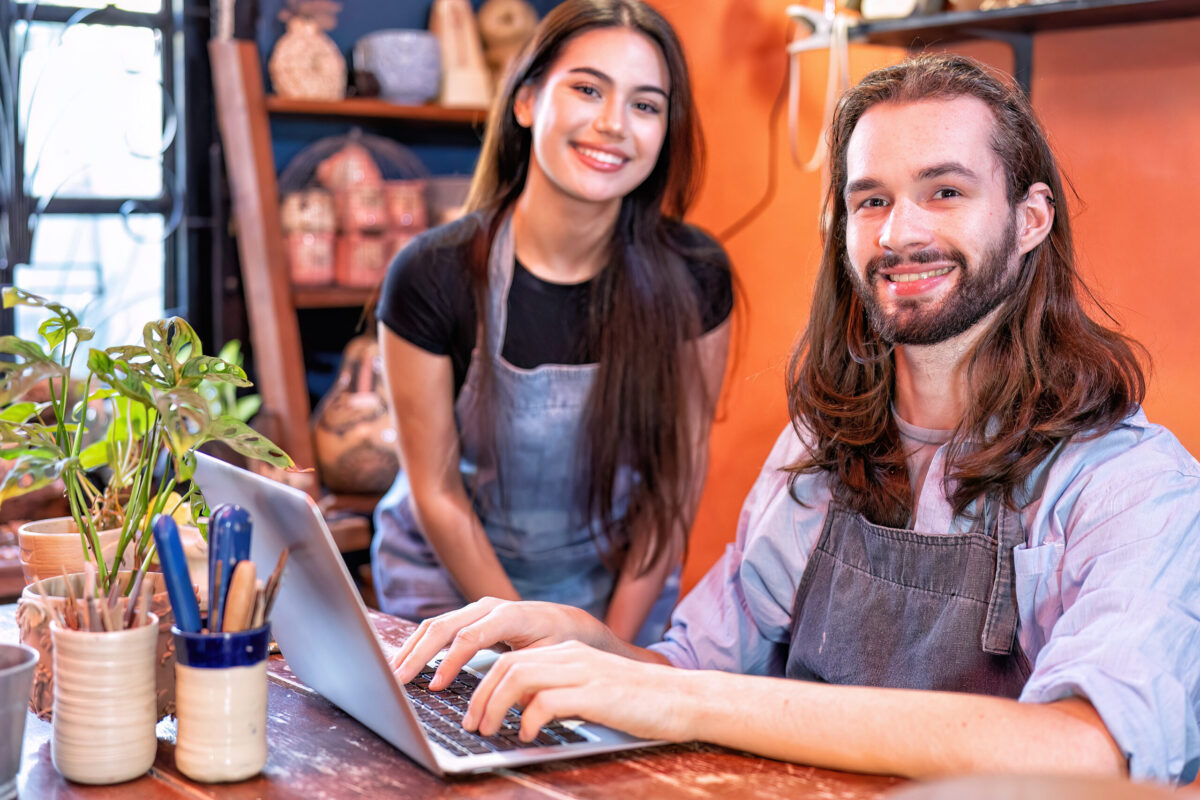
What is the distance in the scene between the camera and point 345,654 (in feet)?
3.39

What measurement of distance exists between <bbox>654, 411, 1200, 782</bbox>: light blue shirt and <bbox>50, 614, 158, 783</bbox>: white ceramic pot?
0.61 meters

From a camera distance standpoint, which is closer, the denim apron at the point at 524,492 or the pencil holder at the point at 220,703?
the pencil holder at the point at 220,703

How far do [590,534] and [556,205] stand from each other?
20.8 inches

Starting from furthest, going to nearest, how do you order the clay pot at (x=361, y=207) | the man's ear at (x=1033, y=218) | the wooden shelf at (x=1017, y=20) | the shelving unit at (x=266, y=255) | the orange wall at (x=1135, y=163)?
the clay pot at (x=361, y=207), the shelving unit at (x=266, y=255), the orange wall at (x=1135, y=163), the wooden shelf at (x=1017, y=20), the man's ear at (x=1033, y=218)

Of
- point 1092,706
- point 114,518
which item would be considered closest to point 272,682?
point 114,518

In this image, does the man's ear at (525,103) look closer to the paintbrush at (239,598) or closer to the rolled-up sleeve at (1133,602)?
the rolled-up sleeve at (1133,602)

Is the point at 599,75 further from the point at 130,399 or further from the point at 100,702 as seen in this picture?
the point at 100,702

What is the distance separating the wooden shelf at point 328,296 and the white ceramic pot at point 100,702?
1.80m

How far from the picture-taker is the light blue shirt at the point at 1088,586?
970mm

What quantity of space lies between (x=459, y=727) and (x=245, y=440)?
11.6 inches

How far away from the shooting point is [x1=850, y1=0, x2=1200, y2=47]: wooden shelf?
2035mm

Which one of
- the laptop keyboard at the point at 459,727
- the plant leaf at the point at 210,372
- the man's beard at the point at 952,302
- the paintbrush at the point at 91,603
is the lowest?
the laptop keyboard at the point at 459,727

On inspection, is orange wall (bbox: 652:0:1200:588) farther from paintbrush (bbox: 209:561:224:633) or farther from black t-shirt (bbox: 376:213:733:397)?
paintbrush (bbox: 209:561:224:633)

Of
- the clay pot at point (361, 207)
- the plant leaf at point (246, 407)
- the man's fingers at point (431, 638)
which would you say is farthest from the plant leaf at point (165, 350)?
the clay pot at point (361, 207)
